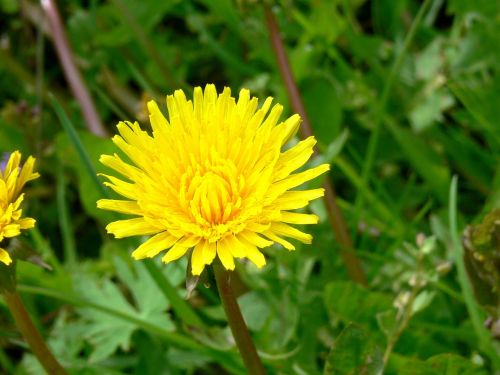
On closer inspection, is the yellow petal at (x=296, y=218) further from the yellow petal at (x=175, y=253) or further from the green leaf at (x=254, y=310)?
the green leaf at (x=254, y=310)

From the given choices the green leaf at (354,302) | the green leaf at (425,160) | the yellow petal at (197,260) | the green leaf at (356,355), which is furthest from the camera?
the green leaf at (425,160)

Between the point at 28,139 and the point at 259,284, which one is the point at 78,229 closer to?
the point at 28,139

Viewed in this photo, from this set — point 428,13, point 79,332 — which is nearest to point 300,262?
point 79,332

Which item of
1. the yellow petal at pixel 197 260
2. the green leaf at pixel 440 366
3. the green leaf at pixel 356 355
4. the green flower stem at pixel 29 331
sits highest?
the yellow petal at pixel 197 260

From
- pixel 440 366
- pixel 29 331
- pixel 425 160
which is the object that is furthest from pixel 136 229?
pixel 425 160

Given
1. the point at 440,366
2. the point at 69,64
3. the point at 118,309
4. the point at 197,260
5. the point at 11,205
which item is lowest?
the point at 440,366

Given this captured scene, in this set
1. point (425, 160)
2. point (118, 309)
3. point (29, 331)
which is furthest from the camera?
point (425, 160)

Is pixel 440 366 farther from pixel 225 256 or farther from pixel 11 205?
pixel 11 205

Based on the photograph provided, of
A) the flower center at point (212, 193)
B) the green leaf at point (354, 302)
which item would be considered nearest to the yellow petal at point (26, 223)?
the flower center at point (212, 193)

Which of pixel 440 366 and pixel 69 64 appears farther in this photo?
pixel 69 64
